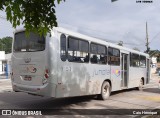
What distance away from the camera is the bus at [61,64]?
883 cm

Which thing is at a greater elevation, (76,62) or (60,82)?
(76,62)

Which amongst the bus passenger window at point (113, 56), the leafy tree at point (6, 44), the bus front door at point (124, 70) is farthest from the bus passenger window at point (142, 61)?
the leafy tree at point (6, 44)

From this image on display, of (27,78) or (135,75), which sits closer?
(27,78)

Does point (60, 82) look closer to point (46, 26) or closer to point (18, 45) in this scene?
point (18, 45)

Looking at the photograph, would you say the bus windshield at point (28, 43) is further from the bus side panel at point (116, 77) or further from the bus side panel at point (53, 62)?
the bus side panel at point (116, 77)

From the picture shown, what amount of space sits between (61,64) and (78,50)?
4.44ft

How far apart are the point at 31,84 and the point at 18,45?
6.46ft

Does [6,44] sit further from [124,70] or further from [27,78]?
[27,78]

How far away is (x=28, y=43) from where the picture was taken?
9.74 meters

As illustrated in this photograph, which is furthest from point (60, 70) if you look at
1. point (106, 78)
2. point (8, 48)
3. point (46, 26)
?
point (8, 48)

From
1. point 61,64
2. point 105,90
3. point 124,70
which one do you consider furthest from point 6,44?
point 61,64

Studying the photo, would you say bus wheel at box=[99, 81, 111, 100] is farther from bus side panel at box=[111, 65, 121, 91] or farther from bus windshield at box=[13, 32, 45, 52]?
bus windshield at box=[13, 32, 45, 52]

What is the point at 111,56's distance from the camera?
13164mm

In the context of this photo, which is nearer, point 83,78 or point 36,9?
point 36,9
